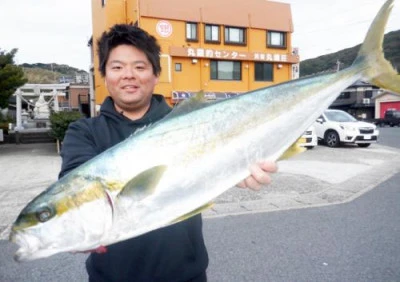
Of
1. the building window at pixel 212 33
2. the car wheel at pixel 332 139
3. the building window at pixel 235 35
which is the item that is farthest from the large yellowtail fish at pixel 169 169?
the building window at pixel 235 35

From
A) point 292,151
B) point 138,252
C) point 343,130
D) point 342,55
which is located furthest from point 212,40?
point 342,55

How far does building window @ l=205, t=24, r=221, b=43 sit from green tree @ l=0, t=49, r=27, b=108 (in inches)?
495

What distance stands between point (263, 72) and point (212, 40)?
16.0ft

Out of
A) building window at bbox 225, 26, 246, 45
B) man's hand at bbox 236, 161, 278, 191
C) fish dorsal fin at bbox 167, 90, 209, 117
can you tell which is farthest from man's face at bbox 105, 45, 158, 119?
building window at bbox 225, 26, 246, 45

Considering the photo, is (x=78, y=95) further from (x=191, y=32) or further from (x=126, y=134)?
(x=126, y=134)

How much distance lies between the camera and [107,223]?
1667 mm

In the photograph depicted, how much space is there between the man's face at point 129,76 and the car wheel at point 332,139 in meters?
16.4

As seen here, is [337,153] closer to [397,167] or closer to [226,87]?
[397,167]

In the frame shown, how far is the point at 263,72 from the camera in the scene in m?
28.1

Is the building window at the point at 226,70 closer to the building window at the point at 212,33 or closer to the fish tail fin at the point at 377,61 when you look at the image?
the building window at the point at 212,33

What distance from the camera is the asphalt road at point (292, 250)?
4.26 metres

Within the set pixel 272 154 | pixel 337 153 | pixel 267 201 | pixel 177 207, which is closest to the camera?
pixel 177 207

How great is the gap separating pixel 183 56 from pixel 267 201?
18.9 metres

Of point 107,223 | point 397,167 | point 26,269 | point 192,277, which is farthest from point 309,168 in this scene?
point 107,223
